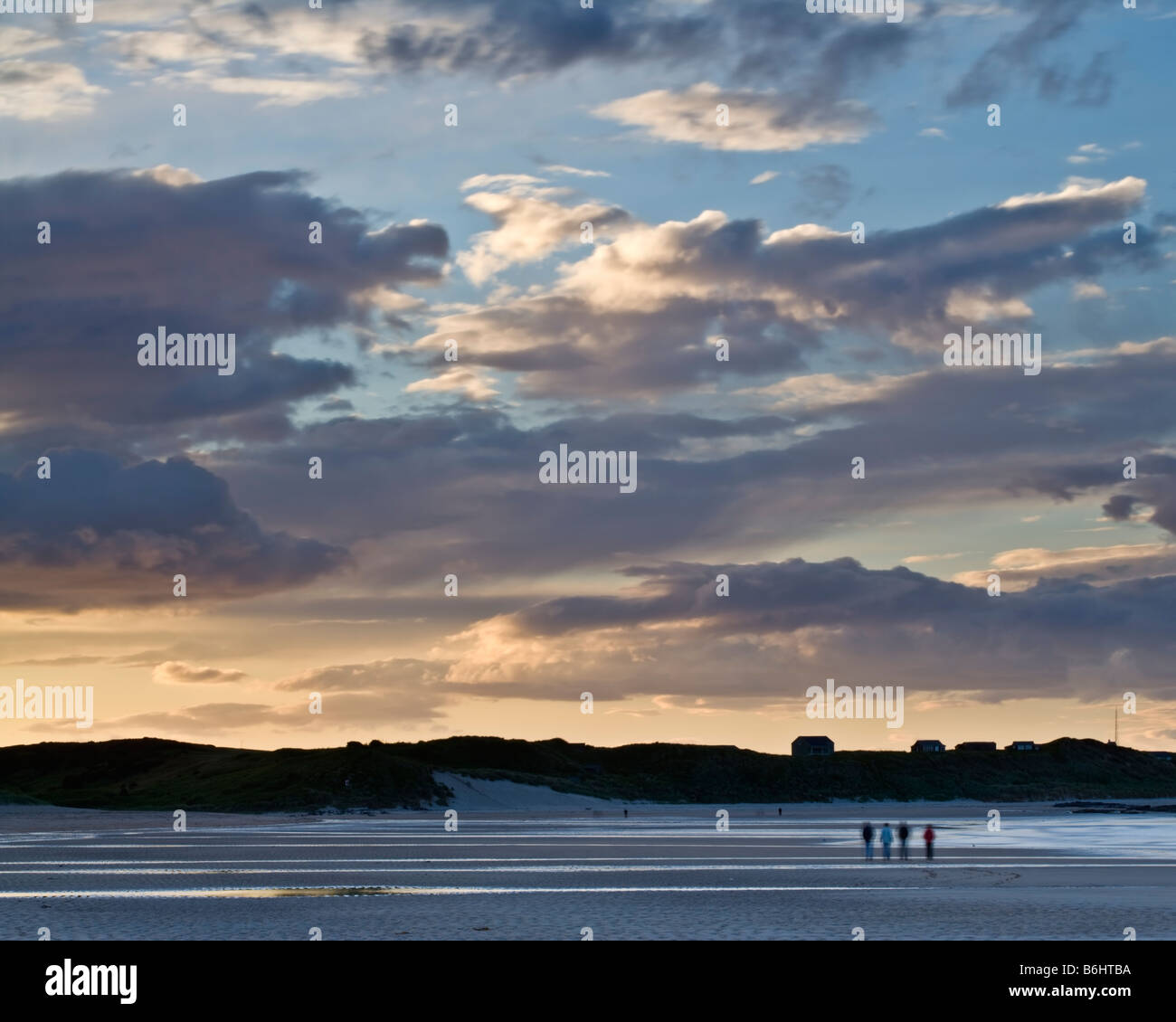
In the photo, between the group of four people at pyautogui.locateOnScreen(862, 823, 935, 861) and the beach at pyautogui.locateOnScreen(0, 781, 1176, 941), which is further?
the group of four people at pyautogui.locateOnScreen(862, 823, 935, 861)

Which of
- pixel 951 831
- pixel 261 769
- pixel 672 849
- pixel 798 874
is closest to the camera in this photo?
pixel 798 874

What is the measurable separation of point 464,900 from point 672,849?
30196 mm

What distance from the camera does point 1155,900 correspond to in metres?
39.5

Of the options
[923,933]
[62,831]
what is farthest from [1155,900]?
[62,831]

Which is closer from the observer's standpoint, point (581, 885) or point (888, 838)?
point (581, 885)

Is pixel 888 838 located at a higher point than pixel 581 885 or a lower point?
lower

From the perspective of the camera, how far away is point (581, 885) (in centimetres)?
4562

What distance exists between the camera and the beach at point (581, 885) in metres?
33.3

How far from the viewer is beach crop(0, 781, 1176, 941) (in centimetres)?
3331

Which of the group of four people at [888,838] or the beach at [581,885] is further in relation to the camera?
the group of four people at [888,838]

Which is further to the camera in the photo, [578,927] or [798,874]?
[798,874]
